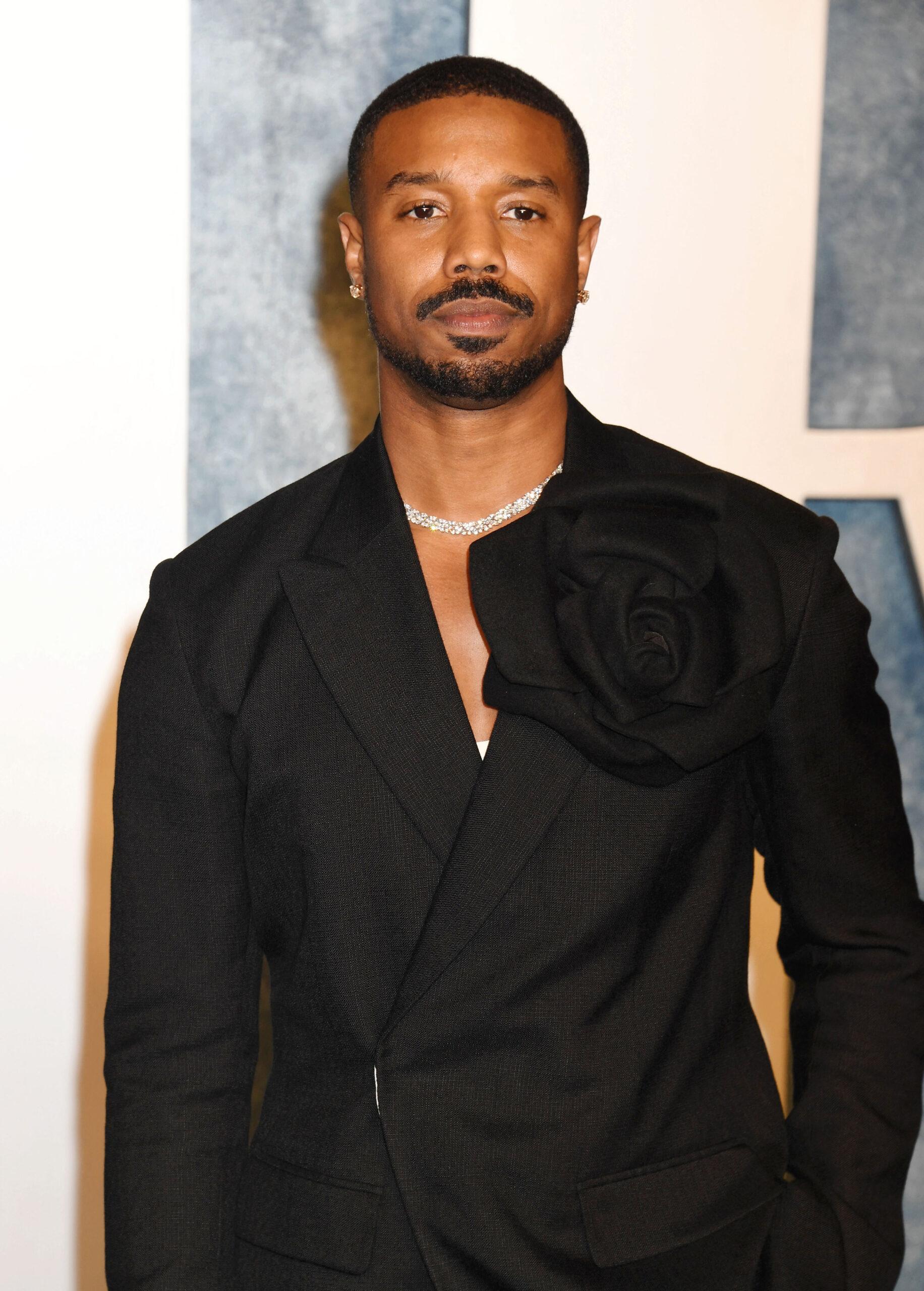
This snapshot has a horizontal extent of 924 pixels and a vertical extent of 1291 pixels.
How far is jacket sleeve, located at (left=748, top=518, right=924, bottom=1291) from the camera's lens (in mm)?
1438

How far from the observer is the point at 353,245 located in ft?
5.44

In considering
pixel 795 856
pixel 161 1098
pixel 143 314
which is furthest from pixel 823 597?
pixel 143 314

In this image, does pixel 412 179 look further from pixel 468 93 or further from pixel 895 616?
pixel 895 616

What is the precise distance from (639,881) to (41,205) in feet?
4.67

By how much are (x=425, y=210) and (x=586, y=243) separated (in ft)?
0.74

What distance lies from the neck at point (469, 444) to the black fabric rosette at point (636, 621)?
0.14 metres

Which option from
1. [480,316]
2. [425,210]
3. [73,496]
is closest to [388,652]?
[480,316]

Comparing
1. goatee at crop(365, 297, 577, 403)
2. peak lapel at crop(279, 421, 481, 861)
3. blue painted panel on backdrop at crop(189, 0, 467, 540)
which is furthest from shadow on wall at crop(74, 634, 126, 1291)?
goatee at crop(365, 297, 577, 403)

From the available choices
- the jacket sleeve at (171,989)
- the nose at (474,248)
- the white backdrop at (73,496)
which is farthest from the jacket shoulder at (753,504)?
the white backdrop at (73,496)

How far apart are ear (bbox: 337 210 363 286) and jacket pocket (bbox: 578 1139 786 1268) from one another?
1038 millimetres

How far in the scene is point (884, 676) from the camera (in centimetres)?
238

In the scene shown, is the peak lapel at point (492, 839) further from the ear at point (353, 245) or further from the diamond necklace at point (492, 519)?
the ear at point (353, 245)

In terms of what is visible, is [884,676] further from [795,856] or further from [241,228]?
[241,228]

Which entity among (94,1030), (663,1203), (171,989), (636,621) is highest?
(636,621)
